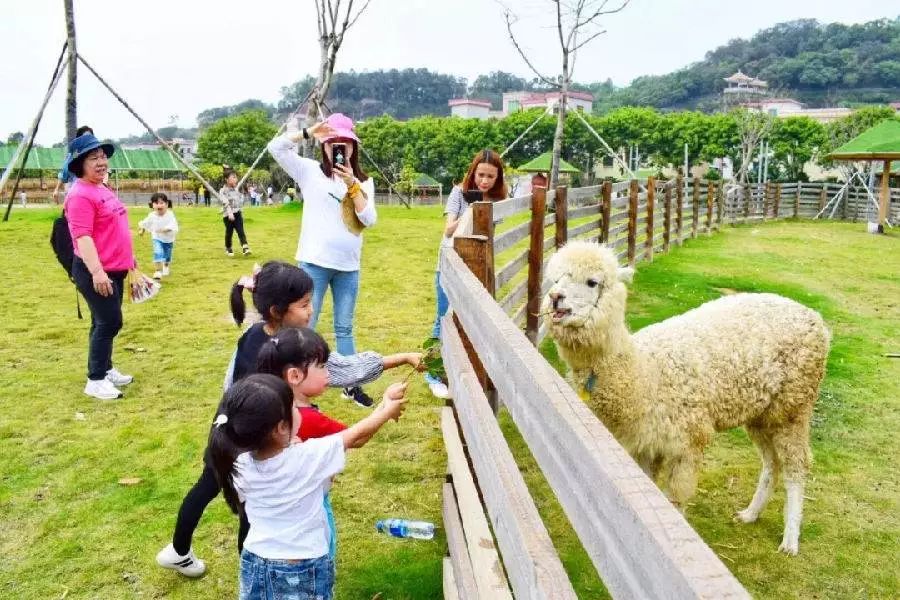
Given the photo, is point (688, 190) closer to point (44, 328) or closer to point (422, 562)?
point (44, 328)

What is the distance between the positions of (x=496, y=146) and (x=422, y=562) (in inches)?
2233

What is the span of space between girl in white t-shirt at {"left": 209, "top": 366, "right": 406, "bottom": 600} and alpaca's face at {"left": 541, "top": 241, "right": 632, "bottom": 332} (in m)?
1.34

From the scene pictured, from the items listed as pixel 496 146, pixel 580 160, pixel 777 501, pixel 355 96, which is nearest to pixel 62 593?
pixel 777 501

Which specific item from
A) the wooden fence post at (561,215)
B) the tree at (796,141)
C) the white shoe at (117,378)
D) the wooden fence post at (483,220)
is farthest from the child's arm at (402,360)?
the tree at (796,141)

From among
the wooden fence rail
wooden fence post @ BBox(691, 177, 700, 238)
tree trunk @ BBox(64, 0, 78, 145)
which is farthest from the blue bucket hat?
wooden fence post @ BBox(691, 177, 700, 238)

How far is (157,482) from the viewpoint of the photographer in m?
4.24

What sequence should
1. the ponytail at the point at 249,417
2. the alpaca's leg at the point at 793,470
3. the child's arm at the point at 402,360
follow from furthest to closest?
the alpaca's leg at the point at 793,470 → the child's arm at the point at 402,360 → the ponytail at the point at 249,417

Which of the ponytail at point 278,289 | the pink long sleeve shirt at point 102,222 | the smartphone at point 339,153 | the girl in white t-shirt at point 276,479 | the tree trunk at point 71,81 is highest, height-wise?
the tree trunk at point 71,81

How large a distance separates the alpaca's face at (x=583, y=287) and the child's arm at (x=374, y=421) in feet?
3.76

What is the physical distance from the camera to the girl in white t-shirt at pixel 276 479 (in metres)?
2.06

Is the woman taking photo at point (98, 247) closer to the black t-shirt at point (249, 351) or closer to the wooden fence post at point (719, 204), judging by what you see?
the black t-shirt at point (249, 351)

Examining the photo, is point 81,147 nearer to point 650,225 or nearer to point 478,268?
point 478,268

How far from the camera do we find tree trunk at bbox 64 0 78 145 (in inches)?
436

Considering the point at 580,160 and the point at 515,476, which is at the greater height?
the point at 580,160
